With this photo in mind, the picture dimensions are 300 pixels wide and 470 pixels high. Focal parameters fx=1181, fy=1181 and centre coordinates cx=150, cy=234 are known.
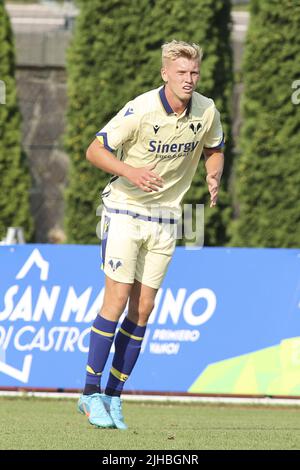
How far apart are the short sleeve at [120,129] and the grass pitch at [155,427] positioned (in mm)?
1533

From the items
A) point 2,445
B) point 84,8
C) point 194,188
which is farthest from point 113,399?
point 84,8

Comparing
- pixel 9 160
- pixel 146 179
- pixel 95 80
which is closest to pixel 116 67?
pixel 95 80

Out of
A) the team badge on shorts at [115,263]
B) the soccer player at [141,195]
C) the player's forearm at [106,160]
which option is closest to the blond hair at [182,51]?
the soccer player at [141,195]

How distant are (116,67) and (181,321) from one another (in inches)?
184

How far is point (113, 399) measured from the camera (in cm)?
651

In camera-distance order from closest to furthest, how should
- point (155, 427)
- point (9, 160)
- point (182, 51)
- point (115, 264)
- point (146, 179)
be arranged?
point (146, 179) → point (182, 51) → point (115, 264) → point (155, 427) → point (9, 160)

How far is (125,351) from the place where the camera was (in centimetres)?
664

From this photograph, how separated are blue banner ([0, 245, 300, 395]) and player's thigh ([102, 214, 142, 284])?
9.97ft

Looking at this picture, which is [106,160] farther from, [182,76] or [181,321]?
[181,321]

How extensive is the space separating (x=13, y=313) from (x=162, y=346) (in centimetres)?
124

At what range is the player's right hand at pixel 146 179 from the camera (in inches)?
239

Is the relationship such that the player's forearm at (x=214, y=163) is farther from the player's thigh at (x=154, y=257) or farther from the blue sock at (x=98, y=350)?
the blue sock at (x=98, y=350)

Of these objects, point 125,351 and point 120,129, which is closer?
point 120,129

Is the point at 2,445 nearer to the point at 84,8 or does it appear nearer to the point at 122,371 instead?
the point at 122,371
